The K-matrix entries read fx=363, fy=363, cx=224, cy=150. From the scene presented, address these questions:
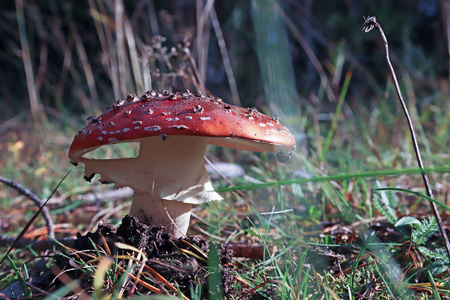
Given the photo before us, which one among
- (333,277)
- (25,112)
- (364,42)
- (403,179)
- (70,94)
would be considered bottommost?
(333,277)

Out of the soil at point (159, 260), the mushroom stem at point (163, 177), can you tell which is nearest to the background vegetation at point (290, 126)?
the soil at point (159, 260)

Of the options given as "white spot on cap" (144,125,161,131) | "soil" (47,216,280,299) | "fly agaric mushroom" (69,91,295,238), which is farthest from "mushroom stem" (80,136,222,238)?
"white spot on cap" (144,125,161,131)

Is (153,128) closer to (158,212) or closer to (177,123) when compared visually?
(177,123)

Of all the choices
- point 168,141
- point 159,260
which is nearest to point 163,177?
point 168,141

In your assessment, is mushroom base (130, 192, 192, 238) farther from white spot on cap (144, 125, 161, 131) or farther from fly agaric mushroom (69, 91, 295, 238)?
white spot on cap (144, 125, 161, 131)

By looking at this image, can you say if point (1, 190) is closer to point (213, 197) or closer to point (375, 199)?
point (213, 197)

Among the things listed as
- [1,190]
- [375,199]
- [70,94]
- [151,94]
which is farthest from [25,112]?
[375,199]
